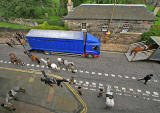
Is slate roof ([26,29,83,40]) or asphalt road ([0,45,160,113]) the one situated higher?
slate roof ([26,29,83,40])

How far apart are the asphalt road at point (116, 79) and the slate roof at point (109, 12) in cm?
683

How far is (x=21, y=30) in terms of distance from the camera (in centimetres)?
1606

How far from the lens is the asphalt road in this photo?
7.34 metres

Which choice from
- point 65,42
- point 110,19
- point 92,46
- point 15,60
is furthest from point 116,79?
point 15,60

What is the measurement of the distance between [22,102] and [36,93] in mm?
1195

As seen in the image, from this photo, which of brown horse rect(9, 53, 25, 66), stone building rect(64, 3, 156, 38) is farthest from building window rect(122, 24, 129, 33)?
brown horse rect(9, 53, 25, 66)

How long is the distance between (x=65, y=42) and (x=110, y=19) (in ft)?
30.0

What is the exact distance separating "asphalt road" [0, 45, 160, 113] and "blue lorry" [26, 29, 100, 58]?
4.02ft

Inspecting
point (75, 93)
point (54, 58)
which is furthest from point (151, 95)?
point (54, 58)

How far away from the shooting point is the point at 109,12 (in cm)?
1544

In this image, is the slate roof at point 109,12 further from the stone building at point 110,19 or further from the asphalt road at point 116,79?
the asphalt road at point 116,79

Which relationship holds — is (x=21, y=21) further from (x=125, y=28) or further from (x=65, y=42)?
(x=125, y=28)

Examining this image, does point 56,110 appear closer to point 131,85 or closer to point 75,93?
point 75,93

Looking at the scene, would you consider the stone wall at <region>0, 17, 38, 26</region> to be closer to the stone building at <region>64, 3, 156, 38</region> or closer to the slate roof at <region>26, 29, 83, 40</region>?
the stone building at <region>64, 3, 156, 38</region>
